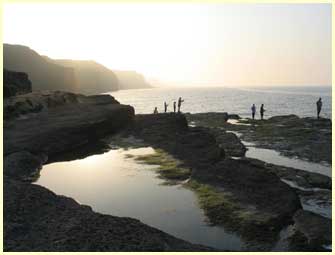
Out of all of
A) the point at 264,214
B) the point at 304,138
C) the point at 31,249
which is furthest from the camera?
the point at 304,138

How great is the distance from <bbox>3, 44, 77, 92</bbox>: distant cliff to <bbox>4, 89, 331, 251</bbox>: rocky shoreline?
12990 cm

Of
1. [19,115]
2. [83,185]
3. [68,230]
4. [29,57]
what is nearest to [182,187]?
[83,185]

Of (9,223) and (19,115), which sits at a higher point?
(19,115)

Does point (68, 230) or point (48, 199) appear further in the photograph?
point (48, 199)

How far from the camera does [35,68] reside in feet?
573

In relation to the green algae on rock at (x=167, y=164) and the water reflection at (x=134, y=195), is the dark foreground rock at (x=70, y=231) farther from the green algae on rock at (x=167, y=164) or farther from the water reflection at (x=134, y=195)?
the green algae on rock at (x=167, y=164)

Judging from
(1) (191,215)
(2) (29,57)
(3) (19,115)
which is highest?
(2) (29,57)

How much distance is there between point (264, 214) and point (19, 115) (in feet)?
105

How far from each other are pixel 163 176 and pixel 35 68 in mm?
162508

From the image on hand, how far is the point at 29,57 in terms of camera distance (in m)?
177

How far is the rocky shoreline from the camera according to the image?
14.6 meters

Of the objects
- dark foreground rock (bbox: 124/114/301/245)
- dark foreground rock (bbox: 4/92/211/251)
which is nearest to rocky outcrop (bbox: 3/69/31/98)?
dark foreground rock (bbox: 4/92/211/251)

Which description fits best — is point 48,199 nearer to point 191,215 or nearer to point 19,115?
point 191,215

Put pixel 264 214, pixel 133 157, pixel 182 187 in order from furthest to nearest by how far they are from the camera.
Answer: pixel 133 157
pixel 182 187
pixel 264 214
